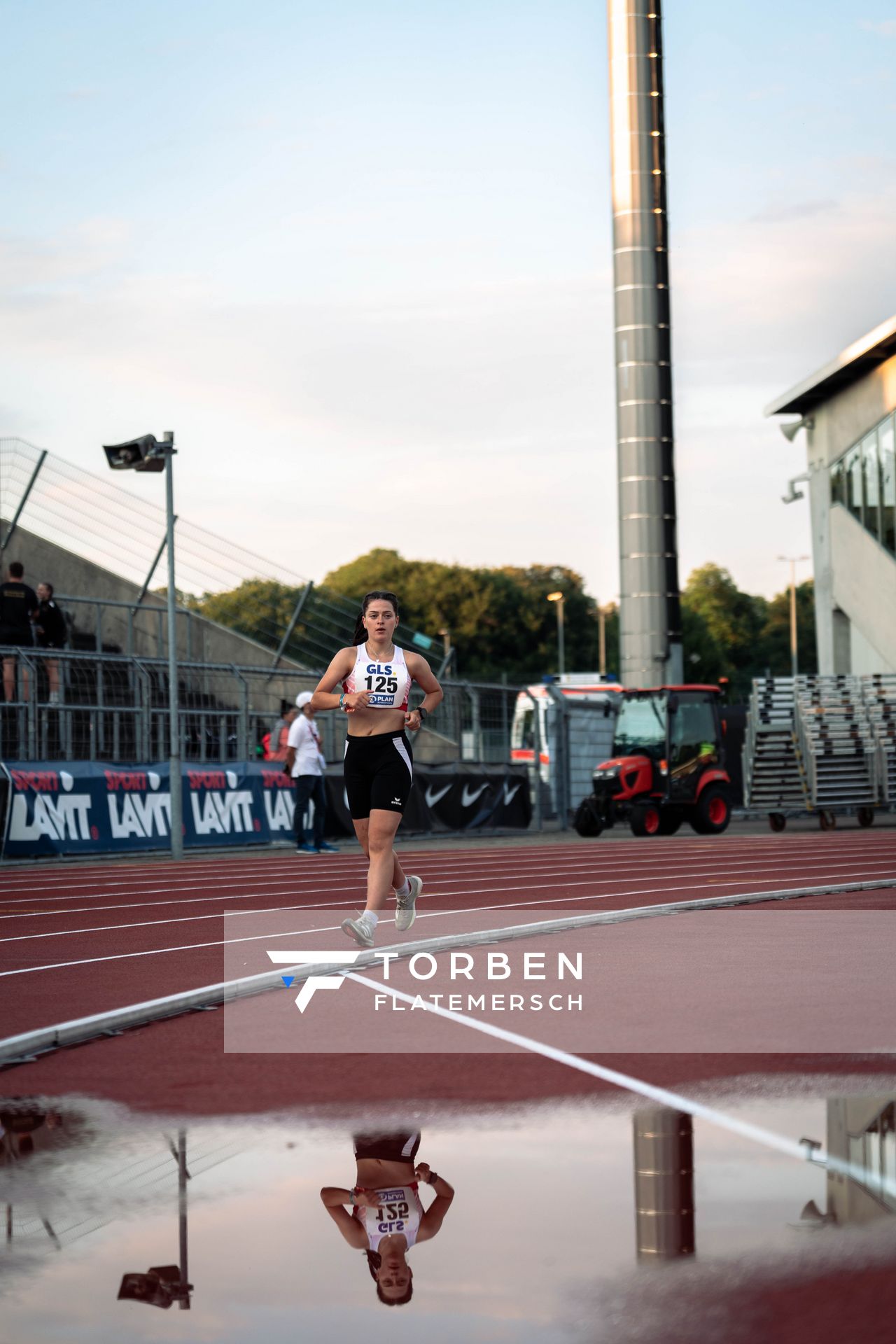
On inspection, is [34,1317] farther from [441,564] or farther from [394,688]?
[441,564]

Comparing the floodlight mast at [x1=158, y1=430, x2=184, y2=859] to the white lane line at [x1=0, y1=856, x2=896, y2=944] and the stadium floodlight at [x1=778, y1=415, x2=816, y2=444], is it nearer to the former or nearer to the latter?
the white lane line at [x1=0, y1=856, x2=896, y2=944]

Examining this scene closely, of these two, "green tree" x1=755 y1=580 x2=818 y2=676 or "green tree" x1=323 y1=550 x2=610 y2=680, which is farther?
"green tree" x1=755 y1=580 x2=818 y2=676

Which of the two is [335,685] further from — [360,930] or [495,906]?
[495,906]

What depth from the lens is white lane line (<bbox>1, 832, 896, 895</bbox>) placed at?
16.5 metres

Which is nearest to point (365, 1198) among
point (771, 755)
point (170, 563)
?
→ point (170, 563)

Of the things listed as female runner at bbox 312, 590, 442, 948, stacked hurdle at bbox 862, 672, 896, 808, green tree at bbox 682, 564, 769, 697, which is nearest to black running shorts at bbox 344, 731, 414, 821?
female runner at bbox 312, 590, 442, 948

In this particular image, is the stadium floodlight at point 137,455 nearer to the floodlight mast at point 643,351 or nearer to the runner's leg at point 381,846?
the runner's leg at point 381,846

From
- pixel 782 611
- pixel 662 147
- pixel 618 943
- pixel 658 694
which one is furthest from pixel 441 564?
pixel 618 943

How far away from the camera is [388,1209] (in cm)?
418

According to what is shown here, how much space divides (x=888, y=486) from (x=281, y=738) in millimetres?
23478

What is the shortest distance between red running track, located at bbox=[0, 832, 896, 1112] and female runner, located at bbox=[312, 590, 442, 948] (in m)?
1.16

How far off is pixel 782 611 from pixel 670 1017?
14122cm

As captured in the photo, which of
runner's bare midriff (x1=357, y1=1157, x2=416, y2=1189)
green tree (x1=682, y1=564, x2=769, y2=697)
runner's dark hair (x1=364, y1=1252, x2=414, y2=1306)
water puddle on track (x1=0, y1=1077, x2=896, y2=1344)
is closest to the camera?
water puddle on track (x1=0, y1=1077, x2=896, y2=1344)

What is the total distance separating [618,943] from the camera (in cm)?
997
